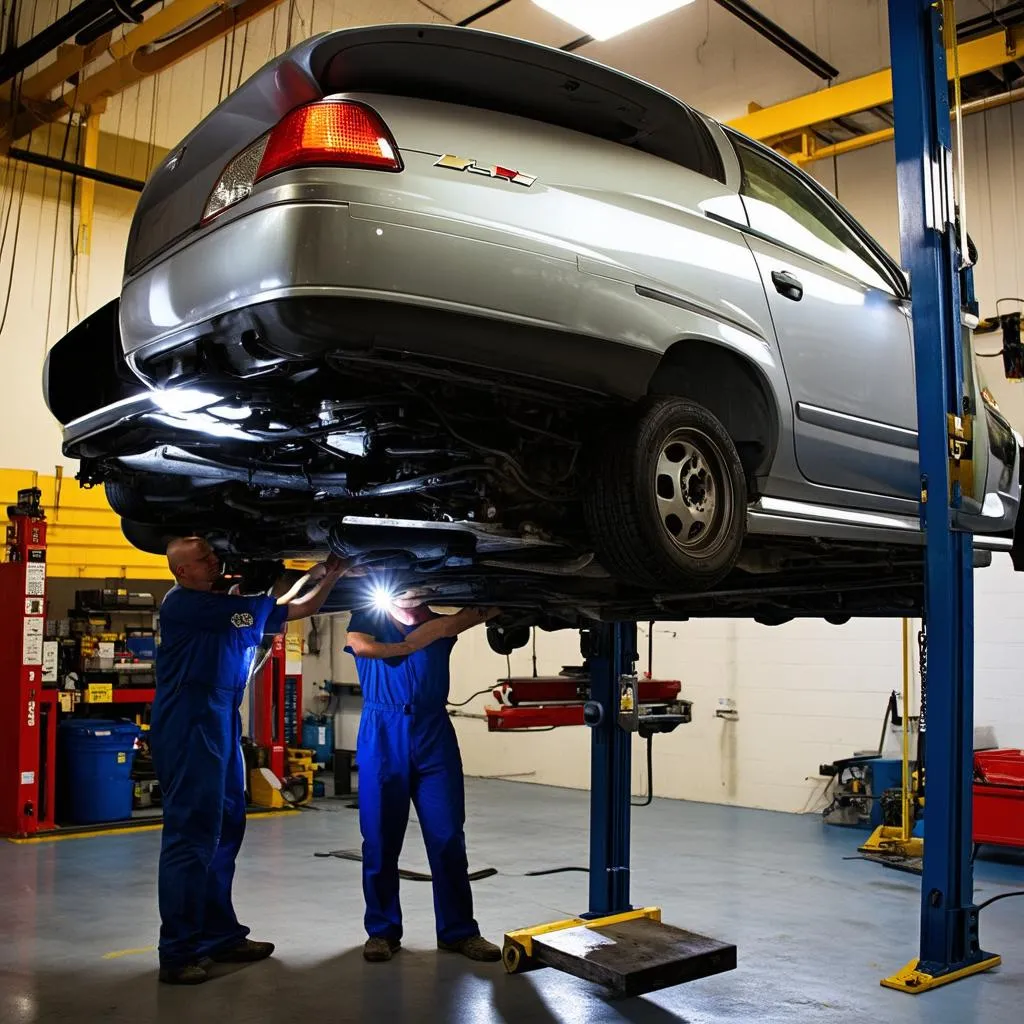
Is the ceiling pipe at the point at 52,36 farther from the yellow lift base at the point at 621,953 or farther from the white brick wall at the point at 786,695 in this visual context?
the white brick wall at the point at 786,695

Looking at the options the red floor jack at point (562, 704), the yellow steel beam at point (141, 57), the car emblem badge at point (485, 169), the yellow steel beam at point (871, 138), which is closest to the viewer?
the car emblem badge at point (485, 169)

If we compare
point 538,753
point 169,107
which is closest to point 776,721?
point 538,753

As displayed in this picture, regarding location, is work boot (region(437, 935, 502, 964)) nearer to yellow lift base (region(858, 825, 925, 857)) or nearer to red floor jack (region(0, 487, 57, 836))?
yellow lift base (region(858, 825, 925, 857))

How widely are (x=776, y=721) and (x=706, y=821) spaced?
1175 millimetres

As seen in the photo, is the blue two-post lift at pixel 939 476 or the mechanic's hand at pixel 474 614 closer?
the blue two-post lift at pixel 939 476

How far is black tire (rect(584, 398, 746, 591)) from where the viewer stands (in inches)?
106

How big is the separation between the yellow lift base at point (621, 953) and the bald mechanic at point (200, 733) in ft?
3.95

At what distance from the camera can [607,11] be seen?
6.34 meters

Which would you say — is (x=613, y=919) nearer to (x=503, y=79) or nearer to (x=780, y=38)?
(x=503, y=79)

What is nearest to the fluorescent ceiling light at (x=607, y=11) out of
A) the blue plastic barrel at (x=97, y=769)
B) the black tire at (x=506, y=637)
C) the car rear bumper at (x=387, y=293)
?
the black tire at (x=506, y=637)

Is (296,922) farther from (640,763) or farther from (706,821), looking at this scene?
(640,763)

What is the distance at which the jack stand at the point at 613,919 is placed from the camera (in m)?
3.89

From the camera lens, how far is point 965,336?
3.80 meters

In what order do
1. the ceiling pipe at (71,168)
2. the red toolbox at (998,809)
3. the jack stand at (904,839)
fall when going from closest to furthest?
1. the red toolbox at (998,809)
2. the jack stand at (904,839)
3. the ceiling pipe at (71,168)
